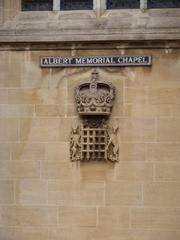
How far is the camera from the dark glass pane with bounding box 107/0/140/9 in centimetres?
930

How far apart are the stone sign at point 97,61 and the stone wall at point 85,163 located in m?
0.06

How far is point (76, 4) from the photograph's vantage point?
370 inches

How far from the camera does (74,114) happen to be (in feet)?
29.9

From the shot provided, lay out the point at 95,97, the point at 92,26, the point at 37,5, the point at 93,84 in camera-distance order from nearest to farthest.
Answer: the point at 95,97
the point at 93,84
the point at 92,26
the point at 37,5

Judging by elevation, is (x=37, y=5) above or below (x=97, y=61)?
above

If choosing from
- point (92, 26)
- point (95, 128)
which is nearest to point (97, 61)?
point (92, 26)

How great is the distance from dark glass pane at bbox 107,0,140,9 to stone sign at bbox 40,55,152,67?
68cm

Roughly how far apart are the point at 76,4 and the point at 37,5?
1.63 ft

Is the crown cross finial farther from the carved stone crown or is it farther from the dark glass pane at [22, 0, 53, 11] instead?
the dark glass pane at [22, 0, 53, 11]

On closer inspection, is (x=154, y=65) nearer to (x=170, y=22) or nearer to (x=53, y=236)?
(x=170, y=22)

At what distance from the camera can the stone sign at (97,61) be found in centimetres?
903

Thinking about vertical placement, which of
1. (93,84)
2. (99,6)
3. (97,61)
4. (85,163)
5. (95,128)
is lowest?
(85,163)

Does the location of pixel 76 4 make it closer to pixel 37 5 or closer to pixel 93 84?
pixel 37 5

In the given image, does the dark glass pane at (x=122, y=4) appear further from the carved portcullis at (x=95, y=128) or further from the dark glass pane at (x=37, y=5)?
the carved portcullis at (x=95, y=128)
